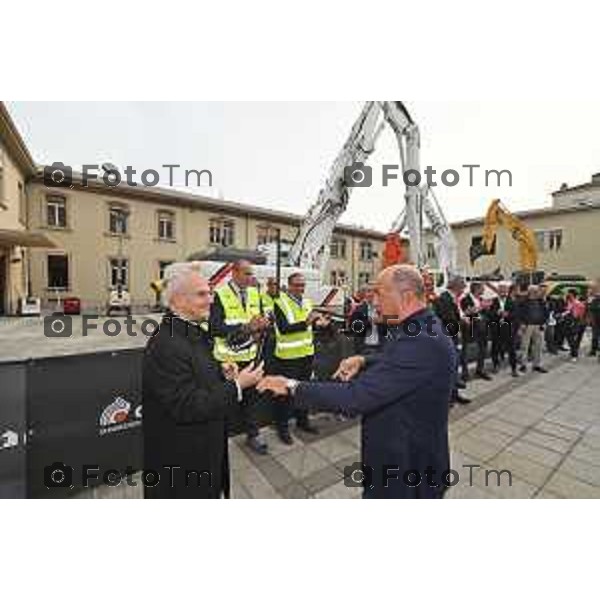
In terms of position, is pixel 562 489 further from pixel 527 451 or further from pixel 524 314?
pixel 524 314

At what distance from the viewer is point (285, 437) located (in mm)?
4332

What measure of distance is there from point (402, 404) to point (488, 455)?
280 cm

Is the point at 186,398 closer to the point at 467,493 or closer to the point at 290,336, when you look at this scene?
the point at 290,336

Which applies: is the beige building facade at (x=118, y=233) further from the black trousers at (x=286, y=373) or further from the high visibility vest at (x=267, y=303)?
the black trousers at (x=286, y=373)

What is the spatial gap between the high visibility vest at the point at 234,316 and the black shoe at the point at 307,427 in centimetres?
103

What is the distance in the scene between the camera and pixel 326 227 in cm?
979

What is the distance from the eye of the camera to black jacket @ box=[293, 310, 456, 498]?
6.15 ft

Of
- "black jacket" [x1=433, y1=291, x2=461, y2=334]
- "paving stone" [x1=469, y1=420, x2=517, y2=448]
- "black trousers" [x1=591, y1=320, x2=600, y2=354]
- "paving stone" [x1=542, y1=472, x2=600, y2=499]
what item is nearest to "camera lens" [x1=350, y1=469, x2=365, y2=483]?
"paving stone" [x1=542, y1=472, x2=600, y2=499]

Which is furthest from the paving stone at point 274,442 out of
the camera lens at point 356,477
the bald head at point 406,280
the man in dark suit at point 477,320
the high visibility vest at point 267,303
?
the man in dark suit at point 477,320

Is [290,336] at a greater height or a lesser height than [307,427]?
greater

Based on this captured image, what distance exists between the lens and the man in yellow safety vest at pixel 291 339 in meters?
4.43

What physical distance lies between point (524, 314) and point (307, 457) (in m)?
6.29

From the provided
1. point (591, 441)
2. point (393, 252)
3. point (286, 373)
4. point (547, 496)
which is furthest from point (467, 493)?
point (393, 252)

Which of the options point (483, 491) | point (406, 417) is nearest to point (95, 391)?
point (406, 417)
